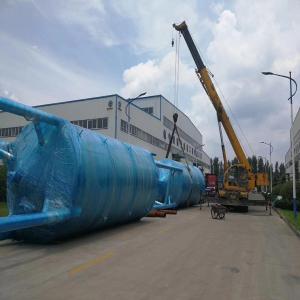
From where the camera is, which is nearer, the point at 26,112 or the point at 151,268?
the point at 151,268

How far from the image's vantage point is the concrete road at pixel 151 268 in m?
6.93

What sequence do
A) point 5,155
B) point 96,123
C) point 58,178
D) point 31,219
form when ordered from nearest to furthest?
1. point 31,219
2. point 58,178
3. point 5,155
4. point 96,123

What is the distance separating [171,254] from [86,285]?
374 cm

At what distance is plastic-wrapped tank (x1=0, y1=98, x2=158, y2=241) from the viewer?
37.9ft

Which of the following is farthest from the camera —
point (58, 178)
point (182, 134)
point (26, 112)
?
point (182, 134)

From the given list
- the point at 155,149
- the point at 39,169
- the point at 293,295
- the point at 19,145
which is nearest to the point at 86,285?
the point at 293,295

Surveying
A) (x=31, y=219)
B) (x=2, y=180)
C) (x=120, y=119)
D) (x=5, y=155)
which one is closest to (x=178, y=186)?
(x=2, y=180)

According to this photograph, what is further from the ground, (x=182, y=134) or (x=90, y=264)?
(x=182, y=134)

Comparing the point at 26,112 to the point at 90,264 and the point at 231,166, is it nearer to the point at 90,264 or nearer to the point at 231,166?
the point at 90,264

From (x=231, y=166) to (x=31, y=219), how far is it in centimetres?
2163

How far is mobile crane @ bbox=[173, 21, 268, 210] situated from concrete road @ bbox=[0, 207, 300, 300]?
1457 centimetres

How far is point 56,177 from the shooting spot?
1205cm

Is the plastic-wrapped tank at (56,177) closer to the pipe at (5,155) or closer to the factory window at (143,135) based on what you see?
the pipe at (5,155)

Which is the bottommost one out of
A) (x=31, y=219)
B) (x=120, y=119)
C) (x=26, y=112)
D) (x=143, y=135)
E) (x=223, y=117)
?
(x=31, y=219)
